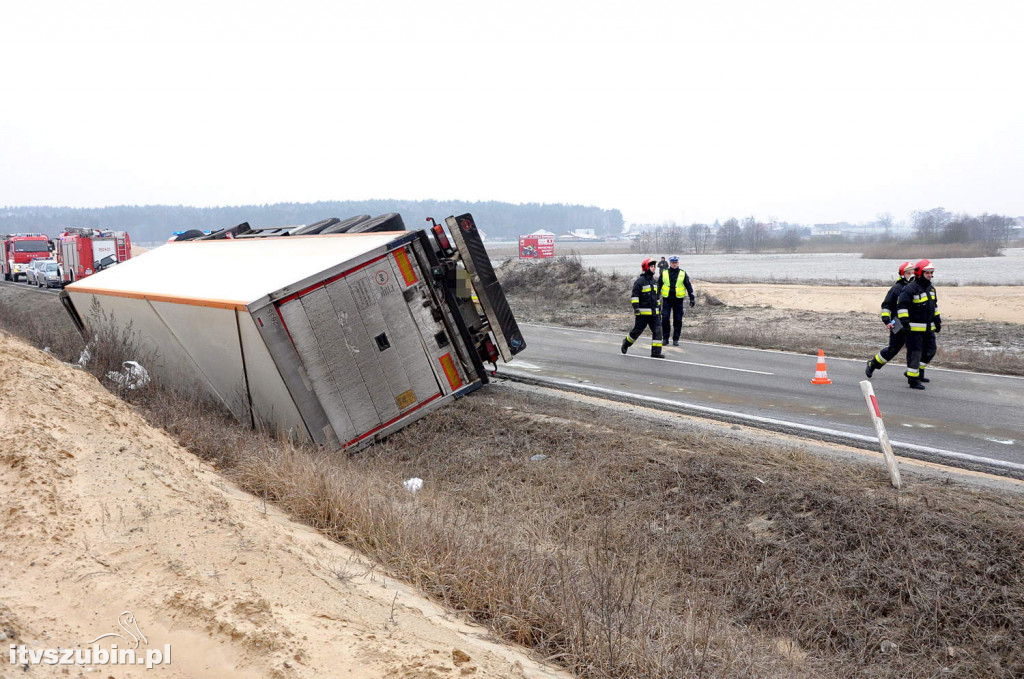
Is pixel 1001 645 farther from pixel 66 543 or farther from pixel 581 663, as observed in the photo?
pixel 66 543

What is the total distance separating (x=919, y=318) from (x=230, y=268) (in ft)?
31.3

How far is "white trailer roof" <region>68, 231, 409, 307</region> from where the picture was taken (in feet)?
26.3

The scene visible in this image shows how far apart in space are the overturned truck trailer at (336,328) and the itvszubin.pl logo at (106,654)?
14.8 feet

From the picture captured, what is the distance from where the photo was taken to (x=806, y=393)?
1027cm

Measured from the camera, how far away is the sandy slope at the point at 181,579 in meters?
3.06

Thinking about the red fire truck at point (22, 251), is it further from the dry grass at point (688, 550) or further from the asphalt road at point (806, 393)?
the dry grass at point (688, 550)

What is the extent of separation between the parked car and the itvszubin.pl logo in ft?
127

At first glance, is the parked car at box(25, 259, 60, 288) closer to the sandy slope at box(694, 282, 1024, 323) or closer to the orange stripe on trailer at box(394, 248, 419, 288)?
the sandy slope at box(694, 282, 1024, 323)

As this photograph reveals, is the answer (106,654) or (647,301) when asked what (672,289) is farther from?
(106,654)

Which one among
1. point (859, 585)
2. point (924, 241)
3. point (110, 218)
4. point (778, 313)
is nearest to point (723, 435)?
point (859, 585)

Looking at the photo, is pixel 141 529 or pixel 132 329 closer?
pixel 141 529

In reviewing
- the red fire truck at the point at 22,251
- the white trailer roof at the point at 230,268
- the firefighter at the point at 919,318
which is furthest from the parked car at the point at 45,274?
the firefighter at the point at 919,318

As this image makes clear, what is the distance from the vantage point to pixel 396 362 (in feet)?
27.3

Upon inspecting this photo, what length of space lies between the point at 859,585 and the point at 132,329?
387 inches
